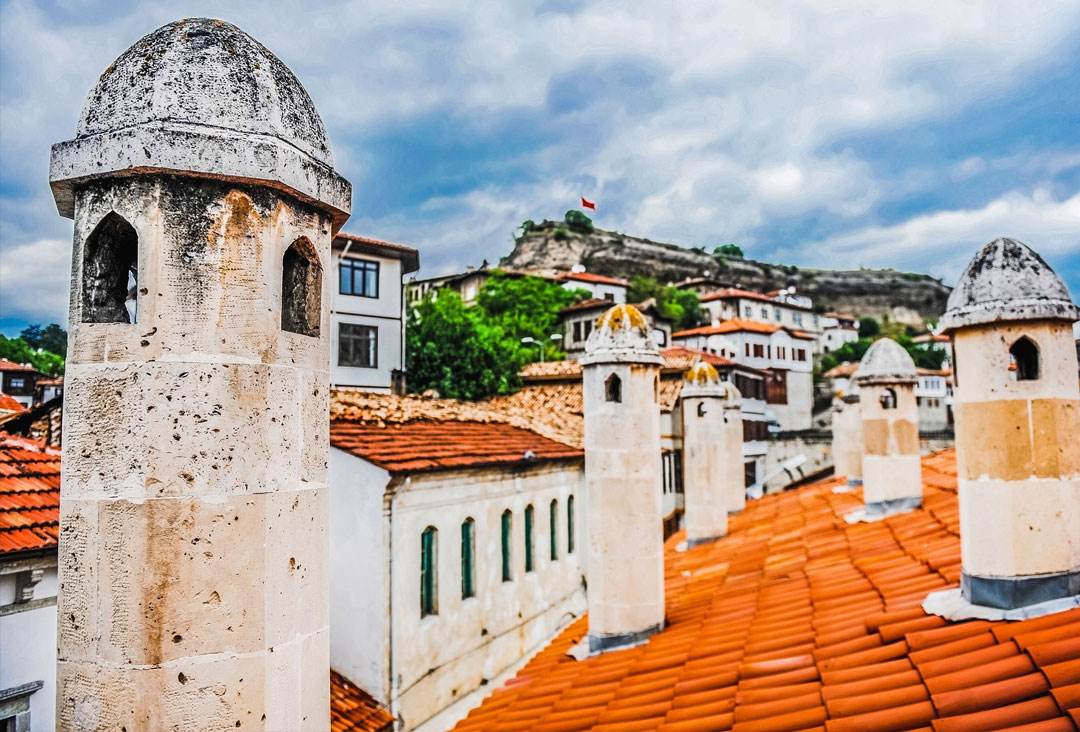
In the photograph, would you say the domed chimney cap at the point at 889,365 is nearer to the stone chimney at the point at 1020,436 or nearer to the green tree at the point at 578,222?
the stone chimney at the point at 1020,436

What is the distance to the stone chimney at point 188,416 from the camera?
2973 mm

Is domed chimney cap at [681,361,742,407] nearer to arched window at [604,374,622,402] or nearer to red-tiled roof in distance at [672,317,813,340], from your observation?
arched window at [604,374,622,402]

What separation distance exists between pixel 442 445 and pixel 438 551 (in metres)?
2.08

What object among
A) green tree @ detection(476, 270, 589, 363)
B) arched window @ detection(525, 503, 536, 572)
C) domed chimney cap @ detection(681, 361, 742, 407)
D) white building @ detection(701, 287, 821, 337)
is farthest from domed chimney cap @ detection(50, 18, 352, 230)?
white building @ detection(701, 287, 821, 337)

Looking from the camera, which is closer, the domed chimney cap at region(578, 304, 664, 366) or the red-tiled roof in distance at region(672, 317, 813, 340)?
the domed chimney cap at region(578, 304, 664, 366)

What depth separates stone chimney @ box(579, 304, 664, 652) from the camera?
8.75m

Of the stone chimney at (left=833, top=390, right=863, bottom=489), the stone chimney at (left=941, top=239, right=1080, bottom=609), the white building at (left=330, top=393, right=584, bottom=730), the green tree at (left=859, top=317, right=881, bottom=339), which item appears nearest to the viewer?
the stone chimney at (left=941, top=239, right=1080, bottom=609)

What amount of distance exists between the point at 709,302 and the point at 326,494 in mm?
75755

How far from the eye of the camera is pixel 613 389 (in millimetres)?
9250

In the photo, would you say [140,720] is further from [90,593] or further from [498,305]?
[498,305]

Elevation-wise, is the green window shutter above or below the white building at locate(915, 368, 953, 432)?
below

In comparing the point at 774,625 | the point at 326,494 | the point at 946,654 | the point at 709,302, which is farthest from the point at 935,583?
the point at 709,302

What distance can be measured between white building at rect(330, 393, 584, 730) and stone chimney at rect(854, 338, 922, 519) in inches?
264

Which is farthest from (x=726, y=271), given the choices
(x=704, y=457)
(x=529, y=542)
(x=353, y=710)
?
(x=353, y=710)
